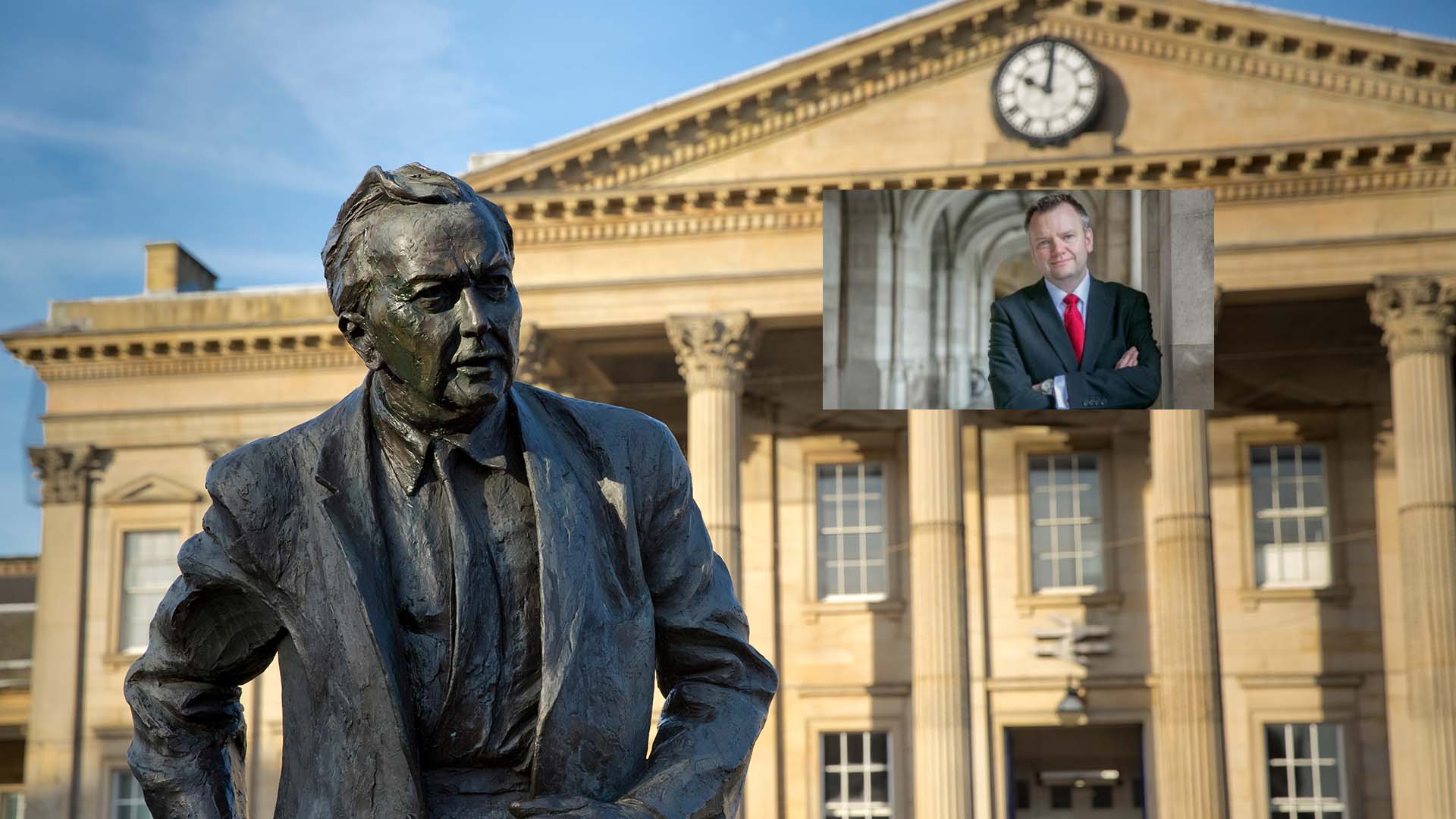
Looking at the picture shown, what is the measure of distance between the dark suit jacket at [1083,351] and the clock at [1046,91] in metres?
4.96

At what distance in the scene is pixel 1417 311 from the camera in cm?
2923

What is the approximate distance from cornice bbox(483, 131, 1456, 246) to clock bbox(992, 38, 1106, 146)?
79 centimetres

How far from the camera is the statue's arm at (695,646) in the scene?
2152 mm

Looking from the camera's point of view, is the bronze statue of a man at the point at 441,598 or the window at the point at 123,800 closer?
the bronze statue of a man at the point at 441,598

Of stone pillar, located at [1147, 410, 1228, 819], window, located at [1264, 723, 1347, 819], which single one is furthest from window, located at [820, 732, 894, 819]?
window, located at [1264, 723, 1347, 819]

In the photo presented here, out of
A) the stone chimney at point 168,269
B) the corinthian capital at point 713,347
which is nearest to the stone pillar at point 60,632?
the stone chimney at point 168,269

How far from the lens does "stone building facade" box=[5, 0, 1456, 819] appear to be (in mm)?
29391

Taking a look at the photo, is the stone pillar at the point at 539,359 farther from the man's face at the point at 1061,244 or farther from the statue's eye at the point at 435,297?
the statue's eye at the point at 435,297

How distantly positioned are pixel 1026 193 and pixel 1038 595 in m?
7.80

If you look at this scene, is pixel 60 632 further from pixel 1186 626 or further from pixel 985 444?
pixel 1186 626

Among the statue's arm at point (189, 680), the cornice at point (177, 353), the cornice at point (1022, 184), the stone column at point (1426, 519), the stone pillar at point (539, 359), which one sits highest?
the cornice at point (1022, 184)

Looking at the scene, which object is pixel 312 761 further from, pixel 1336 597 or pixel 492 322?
pixel 1336 597

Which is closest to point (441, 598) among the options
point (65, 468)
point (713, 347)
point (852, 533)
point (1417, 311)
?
point (1417, 311)

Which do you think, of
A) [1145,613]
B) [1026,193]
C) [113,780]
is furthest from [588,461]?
[113,780]
